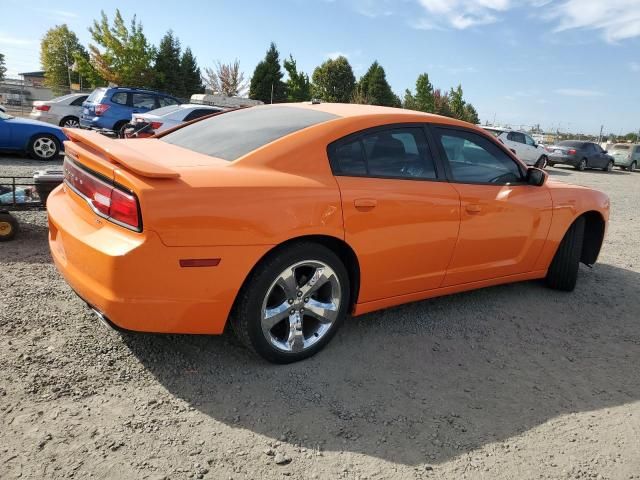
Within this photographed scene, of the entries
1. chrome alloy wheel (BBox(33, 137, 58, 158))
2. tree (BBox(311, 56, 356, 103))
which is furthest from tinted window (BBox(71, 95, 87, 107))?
tree (BBox(311, 56, 356, 103))

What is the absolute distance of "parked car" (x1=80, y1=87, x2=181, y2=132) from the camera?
13570 mm

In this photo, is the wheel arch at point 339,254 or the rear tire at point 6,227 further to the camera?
the rear tire at point 6,227

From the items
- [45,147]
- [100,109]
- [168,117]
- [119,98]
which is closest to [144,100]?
[119,98]

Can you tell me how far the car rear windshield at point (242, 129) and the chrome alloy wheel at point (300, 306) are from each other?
2.52ft

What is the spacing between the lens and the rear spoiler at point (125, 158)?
2.36 metres

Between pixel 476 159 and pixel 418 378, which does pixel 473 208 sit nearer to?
pixel 476 159

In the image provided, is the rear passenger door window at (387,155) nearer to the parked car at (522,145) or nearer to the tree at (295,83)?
the parked car at (522,145)

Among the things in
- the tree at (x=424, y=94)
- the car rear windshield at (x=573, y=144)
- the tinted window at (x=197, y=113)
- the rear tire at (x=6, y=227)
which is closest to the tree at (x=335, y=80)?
the tree at (x=424, y=94)

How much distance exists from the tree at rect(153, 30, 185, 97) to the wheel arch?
131ft

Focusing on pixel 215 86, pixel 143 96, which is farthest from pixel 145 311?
pixel 215 86

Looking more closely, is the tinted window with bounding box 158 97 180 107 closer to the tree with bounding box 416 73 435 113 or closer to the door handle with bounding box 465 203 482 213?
the door handle with bounding box 465 203 482 213

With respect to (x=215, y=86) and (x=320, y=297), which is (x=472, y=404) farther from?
(x=215, y=86)

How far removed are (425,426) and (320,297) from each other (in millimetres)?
948

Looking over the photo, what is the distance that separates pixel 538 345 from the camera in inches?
139
